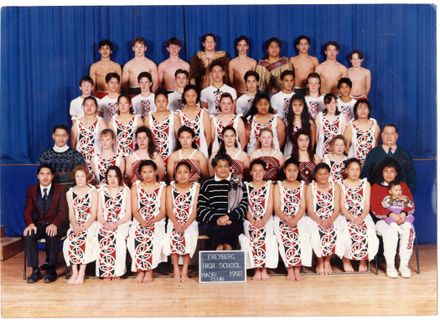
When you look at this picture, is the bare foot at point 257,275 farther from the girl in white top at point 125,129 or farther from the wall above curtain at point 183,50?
the wall above curtain at point 183,50

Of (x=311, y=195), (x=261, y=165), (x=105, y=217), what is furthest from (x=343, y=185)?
(x=105, y=217)

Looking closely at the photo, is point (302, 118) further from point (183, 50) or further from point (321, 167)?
point (183, 50)

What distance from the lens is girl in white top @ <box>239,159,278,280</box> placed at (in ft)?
16.0

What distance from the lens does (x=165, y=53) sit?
5.99m

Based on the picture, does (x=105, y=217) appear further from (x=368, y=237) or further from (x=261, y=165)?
(x=368, y=237)

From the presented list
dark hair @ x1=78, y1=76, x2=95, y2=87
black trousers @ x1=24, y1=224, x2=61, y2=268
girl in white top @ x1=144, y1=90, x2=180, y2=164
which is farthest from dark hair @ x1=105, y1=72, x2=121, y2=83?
black trousers @ x1=24, y1=224, x2=61, y2=268

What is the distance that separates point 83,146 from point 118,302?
165 cm

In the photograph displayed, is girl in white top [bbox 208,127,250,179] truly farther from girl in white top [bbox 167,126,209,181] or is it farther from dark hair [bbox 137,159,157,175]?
dark hair [bbox 137,159,157,175]

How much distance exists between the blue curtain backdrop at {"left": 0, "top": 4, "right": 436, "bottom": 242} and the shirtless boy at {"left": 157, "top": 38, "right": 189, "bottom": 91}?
103 millimetres

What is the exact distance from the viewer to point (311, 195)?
5.05m

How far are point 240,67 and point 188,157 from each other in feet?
4.24

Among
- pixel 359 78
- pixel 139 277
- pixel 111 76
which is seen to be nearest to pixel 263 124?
pixel 359 78

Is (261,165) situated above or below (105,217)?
above

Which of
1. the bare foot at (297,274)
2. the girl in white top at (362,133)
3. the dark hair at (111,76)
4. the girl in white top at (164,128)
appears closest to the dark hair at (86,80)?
the dark hair at (111,76)
